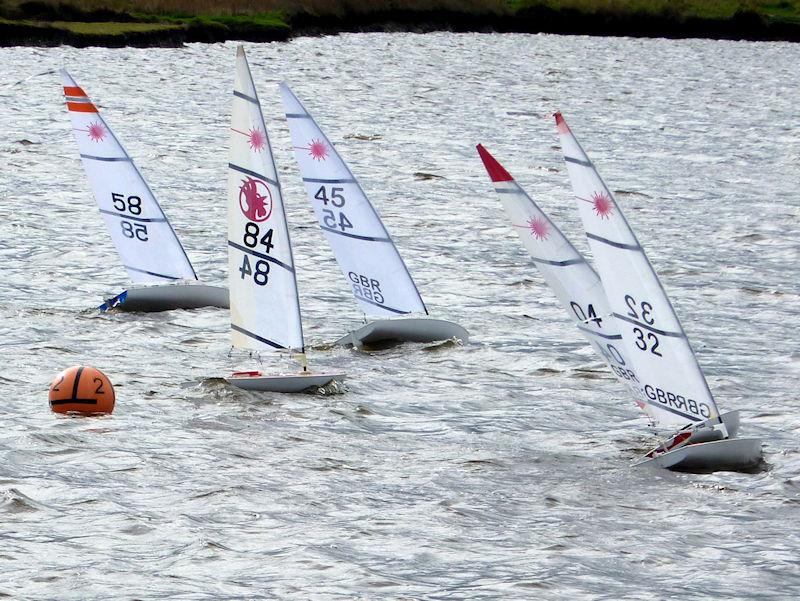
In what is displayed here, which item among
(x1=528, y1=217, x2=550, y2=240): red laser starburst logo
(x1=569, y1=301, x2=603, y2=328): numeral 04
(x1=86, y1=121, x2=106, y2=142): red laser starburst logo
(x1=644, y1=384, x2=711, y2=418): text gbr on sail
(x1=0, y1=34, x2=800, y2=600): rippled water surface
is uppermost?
(x1=86, y1=121, x2=106, y2=142): red laser starburst logo

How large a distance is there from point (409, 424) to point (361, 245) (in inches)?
281

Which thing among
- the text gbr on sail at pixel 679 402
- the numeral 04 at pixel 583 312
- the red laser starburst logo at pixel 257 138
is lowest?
the text gbr on sail at pixel 679 402

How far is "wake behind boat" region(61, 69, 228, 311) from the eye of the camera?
1410 inches

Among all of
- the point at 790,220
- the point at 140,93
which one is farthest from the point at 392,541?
the point at 140,93

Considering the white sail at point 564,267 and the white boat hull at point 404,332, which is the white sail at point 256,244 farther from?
the white boat hull at point 404,332

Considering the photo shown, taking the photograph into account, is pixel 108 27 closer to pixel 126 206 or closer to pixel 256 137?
pixel 126 206

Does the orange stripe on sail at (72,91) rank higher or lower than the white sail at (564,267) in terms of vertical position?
higher

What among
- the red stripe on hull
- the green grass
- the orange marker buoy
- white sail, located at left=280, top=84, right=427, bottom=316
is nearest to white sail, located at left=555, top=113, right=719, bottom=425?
the orange marker buoy

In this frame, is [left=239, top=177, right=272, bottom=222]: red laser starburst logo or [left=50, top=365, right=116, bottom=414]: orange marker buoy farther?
[left=239, top=177, right=272, bottom=222]: red laser starburst logo

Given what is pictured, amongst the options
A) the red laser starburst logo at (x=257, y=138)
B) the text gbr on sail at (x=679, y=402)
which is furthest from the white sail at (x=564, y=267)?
the red laser starburst logo at (x=257, y=138)

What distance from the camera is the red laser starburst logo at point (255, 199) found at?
2653 cm

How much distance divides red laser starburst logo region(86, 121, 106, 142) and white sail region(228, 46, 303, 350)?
9.99 m

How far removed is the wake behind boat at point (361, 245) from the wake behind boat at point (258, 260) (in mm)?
4853

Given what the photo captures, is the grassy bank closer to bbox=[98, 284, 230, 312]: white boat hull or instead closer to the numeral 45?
bbox=[98, 284, 230, 312]: white boat hull
